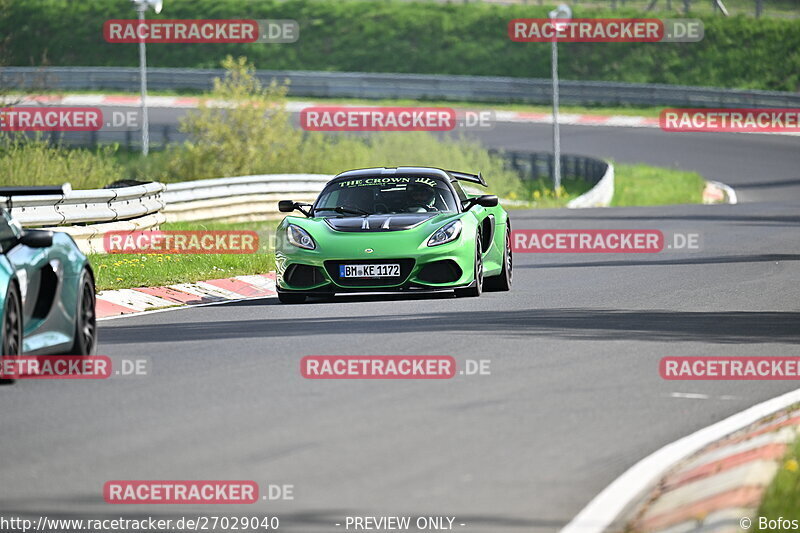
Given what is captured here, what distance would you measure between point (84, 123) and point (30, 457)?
1669 inches

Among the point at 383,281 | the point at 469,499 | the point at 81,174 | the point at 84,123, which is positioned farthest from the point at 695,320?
the point at 84,123

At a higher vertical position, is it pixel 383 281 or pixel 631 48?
pixel 631 48

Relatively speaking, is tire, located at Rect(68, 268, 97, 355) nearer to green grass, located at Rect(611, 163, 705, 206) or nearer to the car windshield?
the car windshield

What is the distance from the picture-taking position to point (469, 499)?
7.11 meters

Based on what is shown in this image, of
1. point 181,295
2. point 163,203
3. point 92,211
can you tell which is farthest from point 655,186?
point 181,295

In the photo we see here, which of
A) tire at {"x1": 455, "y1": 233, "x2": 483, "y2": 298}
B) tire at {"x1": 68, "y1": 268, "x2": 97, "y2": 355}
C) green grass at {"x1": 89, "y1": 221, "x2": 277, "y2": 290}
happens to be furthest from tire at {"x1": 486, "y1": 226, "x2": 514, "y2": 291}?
tire at {"x1": 68, "y1": 268, "x2": 97, "y2": 355}

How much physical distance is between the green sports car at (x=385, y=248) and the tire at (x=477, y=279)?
1 cm

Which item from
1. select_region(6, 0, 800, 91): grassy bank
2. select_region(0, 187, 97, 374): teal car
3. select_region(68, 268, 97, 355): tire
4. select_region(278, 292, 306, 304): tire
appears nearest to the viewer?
select_region(0, 187, 97, 374): teal car

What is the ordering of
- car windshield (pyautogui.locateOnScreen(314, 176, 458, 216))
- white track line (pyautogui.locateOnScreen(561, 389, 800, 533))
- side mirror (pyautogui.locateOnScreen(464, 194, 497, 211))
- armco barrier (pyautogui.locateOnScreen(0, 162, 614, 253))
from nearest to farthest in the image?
1. white track line (pyautogui.locateOnScreen(561, 389, 800, 533))
2. side mirror (pyautogui.locateOnScreen(464, 194, 497, 211))
3. car windshield (pyautogui.locateOnScreen(314, 176, 458, 216))
4. armco barrier (pyautogui.locateOnScreen(0, 162, 614, 253))

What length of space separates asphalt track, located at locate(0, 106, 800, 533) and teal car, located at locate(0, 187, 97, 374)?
0.38 metres

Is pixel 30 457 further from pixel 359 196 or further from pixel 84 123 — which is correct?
pixel 84 123

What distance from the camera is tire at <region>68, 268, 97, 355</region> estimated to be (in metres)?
11.2

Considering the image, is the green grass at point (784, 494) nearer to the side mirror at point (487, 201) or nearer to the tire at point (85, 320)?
the tire at point (85, 320)

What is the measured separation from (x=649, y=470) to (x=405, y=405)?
87.5 inches
